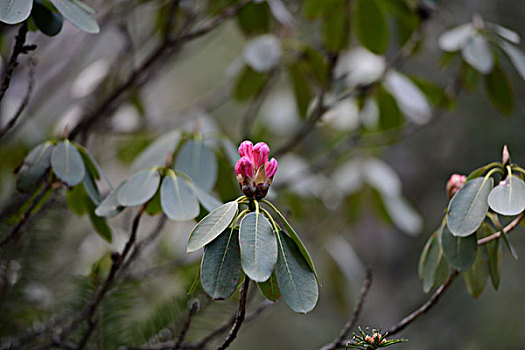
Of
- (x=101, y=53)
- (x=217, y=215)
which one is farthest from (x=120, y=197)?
(x=101, y=53)

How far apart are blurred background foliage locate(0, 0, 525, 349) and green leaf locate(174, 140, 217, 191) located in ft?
0.12

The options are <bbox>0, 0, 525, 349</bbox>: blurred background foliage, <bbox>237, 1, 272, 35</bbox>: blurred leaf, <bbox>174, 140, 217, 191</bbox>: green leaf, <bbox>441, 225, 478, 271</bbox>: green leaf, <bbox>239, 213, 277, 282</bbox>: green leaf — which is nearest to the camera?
<bbox>239, 213, 277, 282</bbox>: green leaf

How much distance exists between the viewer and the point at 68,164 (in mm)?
619

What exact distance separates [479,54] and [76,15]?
0.65 metres

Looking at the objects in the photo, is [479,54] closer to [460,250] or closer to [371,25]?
[371,25]

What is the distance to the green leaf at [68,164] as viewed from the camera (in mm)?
606

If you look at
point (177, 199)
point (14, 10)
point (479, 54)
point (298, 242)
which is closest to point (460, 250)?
point (298, 242)

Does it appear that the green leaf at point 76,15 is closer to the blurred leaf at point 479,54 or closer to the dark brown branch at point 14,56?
the dark brown branch at point 14,56

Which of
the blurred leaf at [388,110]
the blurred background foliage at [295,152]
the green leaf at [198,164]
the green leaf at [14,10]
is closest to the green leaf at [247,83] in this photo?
the blurred background foliage at [295,152]

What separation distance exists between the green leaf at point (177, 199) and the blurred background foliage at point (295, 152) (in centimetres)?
18

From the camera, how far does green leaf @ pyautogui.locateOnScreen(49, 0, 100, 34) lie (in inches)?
24.0

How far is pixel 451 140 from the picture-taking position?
84.2 inches

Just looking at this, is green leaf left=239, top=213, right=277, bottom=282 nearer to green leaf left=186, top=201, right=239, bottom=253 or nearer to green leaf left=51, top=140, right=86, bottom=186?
green leaf left=186, top=201, right=239, bottom=253

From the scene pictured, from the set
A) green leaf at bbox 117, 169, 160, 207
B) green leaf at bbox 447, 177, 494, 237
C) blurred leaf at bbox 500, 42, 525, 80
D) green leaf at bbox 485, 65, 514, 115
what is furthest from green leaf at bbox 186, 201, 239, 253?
green leaf at bbox 485, 65, 514, 115
